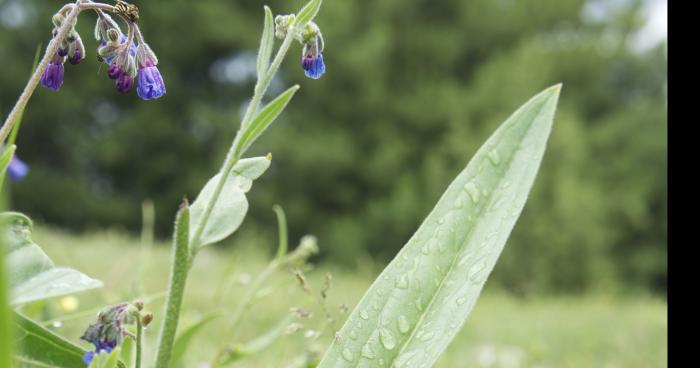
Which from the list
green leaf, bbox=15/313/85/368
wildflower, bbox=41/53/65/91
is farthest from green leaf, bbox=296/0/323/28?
green leaf, bbox=15/313/85/368

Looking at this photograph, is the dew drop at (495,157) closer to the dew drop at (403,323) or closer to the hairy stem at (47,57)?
the dew drop at (403,323)

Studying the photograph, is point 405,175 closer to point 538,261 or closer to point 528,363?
point 538,261

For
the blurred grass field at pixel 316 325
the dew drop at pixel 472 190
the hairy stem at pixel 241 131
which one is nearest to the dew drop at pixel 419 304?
the dew drop at pixel 472 190

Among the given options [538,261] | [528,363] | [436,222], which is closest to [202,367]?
[436,222]

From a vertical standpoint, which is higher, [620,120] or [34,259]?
[620,120]

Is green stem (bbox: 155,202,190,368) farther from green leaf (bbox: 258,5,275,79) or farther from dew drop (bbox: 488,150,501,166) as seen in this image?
dew drop (bbox: 488,150,501,166)

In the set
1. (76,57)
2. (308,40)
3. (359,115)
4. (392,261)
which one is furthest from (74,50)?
(359,115)

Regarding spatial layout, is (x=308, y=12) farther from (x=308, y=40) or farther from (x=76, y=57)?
(x=76, y=57)
